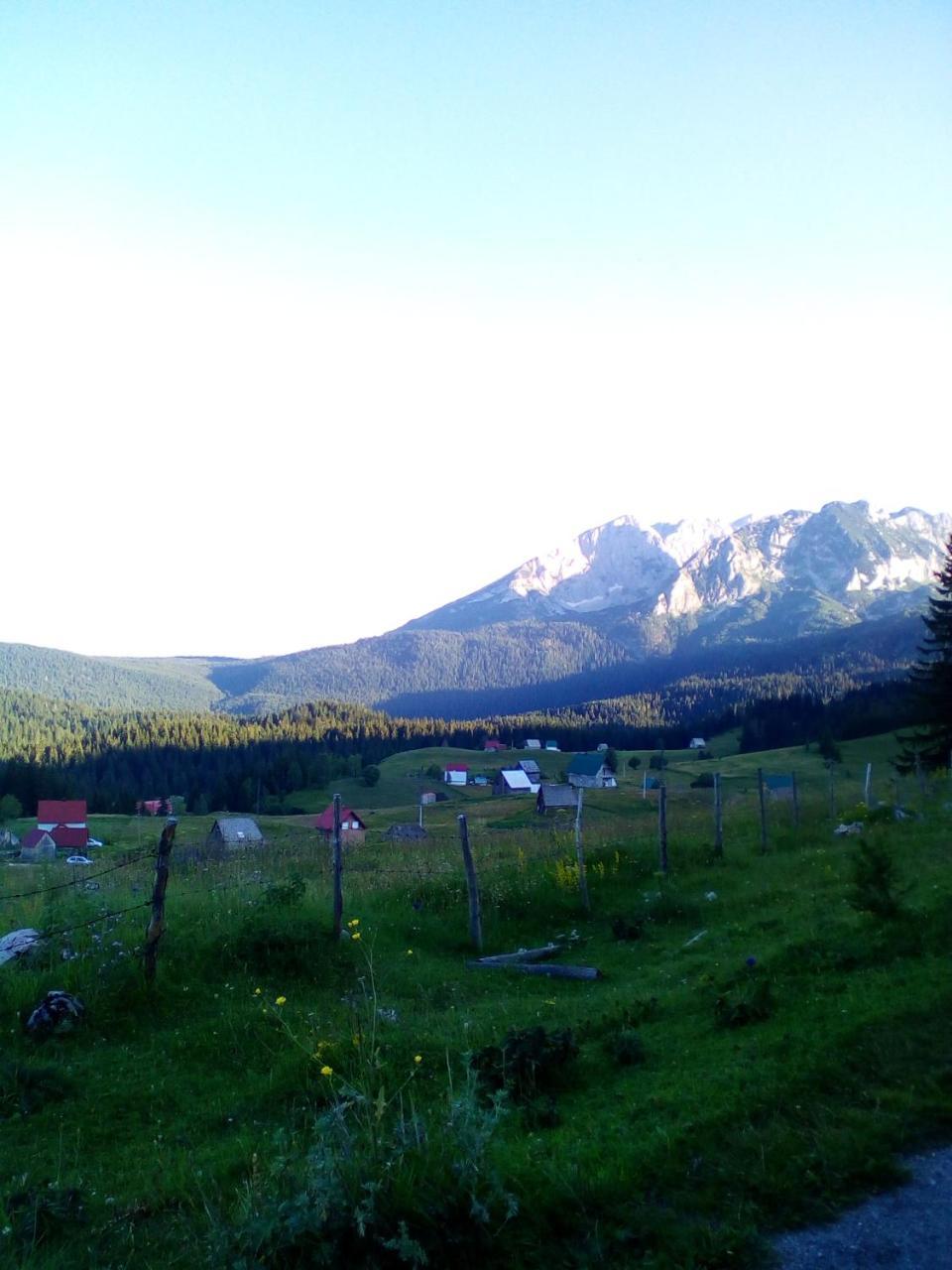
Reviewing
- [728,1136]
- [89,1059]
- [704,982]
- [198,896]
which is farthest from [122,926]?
[728,1136]

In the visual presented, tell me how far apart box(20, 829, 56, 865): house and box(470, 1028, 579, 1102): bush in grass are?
66240 mm

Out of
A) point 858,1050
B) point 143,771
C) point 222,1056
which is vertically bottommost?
point 143,771

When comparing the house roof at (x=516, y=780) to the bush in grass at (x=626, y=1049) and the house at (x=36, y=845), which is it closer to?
the house at (x=36, y=845)

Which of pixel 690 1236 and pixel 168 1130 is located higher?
pixel 690 1236

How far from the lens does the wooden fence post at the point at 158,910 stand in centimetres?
1235

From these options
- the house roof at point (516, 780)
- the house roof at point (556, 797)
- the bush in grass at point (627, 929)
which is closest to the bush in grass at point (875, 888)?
the bush in grass at point (627, 929)

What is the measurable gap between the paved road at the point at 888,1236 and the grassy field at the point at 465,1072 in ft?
0.60

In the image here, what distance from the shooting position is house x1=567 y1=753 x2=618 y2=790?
11262 centimetres

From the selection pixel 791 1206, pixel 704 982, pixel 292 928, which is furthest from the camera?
pixel 292 928

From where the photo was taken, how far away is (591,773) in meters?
115

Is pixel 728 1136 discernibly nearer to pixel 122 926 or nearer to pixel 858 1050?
pixel 858 1050

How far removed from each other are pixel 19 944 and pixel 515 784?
10782 centimetres

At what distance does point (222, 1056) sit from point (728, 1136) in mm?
6473

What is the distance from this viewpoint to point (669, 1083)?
322 inches
